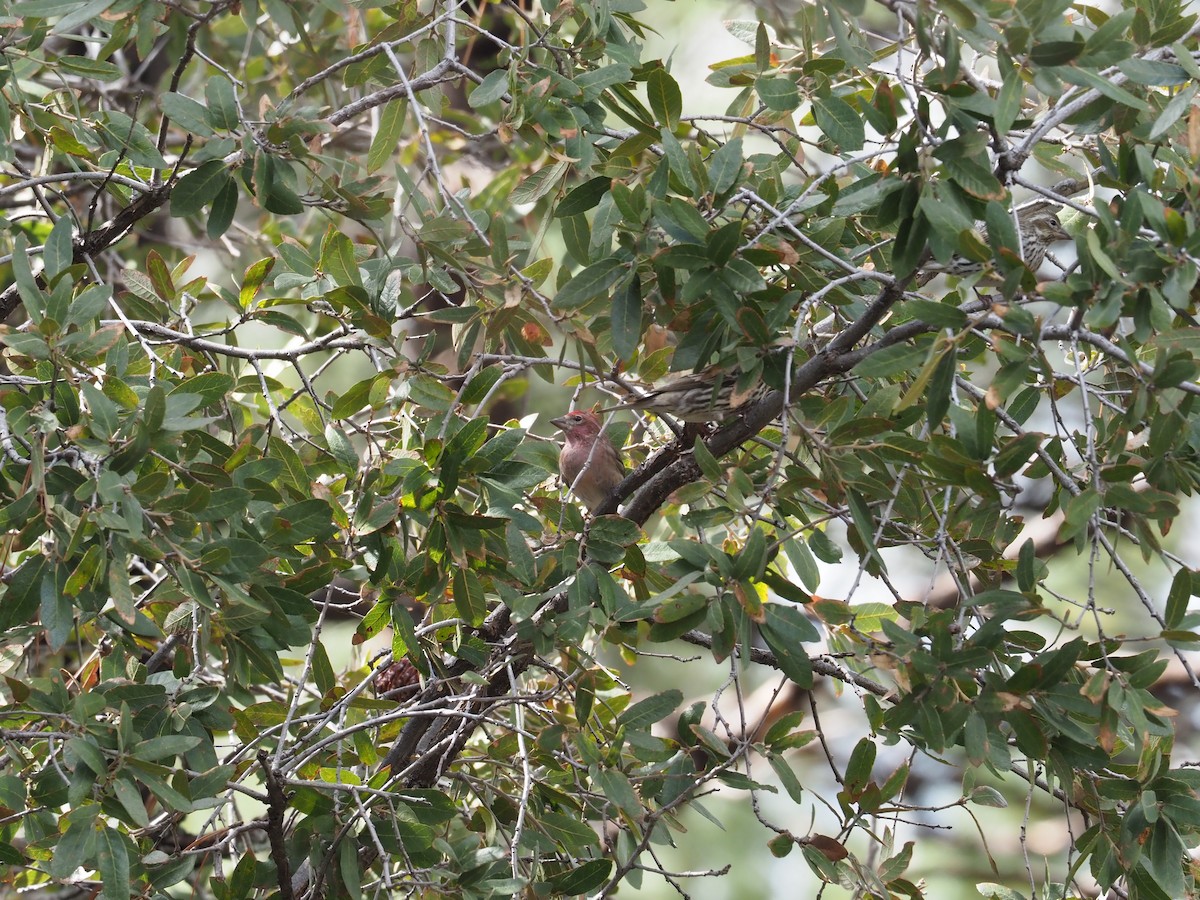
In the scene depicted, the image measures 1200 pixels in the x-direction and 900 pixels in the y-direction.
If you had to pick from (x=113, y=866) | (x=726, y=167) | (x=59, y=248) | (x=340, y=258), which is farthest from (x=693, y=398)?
(x=113, y=866)

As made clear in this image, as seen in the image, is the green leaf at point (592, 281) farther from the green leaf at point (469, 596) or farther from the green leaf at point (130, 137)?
the green leaf at point (130, 137)

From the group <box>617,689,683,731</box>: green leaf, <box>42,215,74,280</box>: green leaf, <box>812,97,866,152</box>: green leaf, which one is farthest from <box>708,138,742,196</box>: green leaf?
<box>42,215,74,280</box>: green leaf

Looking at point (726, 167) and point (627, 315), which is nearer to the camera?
point (726, 167)

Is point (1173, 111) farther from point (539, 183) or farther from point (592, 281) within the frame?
point (539, 183)

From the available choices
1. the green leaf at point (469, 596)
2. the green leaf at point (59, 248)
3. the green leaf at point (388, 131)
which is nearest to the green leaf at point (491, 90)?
the green leaf at point (388, 131)

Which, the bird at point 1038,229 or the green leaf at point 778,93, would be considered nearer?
the green leaf at point 778,93

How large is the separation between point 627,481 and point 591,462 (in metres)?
1.42

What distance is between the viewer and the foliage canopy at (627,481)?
2.57 m

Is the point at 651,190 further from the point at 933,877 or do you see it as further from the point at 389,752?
the point at 933,877

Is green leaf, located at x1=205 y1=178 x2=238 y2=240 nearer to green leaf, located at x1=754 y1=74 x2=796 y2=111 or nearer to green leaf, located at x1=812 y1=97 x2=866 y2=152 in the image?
green leaf, located at x1=754 y1=74 x2=796 y2=111

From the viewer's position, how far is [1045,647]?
10.2 ft

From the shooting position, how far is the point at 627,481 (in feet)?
12.5

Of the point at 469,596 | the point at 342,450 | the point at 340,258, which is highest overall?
the point at 340,258

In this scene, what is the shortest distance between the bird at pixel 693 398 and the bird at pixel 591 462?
1.19 meters
